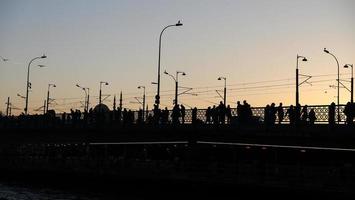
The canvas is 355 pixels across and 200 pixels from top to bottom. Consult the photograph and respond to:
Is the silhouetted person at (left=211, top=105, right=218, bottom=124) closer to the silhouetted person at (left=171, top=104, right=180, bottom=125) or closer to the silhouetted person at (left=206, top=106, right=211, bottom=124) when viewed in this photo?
the silhouetted person at (left=206, top=106, right=211, bottom=124)

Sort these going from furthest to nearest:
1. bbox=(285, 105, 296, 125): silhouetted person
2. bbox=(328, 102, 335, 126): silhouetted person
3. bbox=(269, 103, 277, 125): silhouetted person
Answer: bbox=(269, 103, 277, 125): silhouetted person → bbox=(285, 105, 296, 125): silhouetted person → bbox=(328, 102, 335, 126): silhouetted person

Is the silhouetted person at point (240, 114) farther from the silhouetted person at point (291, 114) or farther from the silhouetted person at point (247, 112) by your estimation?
the silhouetted person at point (291, 114)

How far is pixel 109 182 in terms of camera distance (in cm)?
5603

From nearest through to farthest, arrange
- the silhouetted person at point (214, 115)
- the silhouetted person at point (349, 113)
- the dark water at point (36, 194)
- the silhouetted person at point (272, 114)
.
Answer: the silhouetted person at point (349, 113), the silhouetted person at point (272, 114), the silhouetted person at point (214, 115), the dark water at point (36, 194)

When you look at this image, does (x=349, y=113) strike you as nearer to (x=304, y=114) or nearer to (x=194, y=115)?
(x=304, y=114)

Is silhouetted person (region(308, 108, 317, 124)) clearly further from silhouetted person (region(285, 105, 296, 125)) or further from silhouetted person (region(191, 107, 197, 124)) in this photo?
silhouetted person (region(191, 107, 197, 124))

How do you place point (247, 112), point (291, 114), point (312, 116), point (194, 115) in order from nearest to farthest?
point (312, 116) < point (291, 114) < point (247, 112) < point (194, 115)

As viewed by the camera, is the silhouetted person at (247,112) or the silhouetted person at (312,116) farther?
the silhouetted person at (247,112)

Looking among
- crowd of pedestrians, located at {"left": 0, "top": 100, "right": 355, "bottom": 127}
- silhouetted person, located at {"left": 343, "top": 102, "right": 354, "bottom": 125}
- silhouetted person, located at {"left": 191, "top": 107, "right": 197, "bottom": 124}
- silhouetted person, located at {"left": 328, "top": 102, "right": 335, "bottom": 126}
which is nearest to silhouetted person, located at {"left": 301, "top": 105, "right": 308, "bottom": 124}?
crowd of pedestrians, located at {"left": 0, "top": 100, "right": 355, "bottom": 127}


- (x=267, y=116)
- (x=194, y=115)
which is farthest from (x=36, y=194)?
(x=267, y=116)

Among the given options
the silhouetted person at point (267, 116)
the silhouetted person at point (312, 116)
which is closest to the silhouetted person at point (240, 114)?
the silhouetted person at point (267, 116)

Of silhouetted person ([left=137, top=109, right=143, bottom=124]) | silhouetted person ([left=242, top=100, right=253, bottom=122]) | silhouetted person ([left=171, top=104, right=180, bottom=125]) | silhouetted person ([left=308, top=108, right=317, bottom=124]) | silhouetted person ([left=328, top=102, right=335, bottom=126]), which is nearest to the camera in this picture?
silhouetted person ([left=328, top=102, right=335, bottom=126])

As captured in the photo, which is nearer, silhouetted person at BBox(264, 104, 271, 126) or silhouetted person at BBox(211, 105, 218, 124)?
silhouetted person at BBox(264, 104, 271, 126)

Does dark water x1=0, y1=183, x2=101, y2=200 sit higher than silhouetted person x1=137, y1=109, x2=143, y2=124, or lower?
lower
